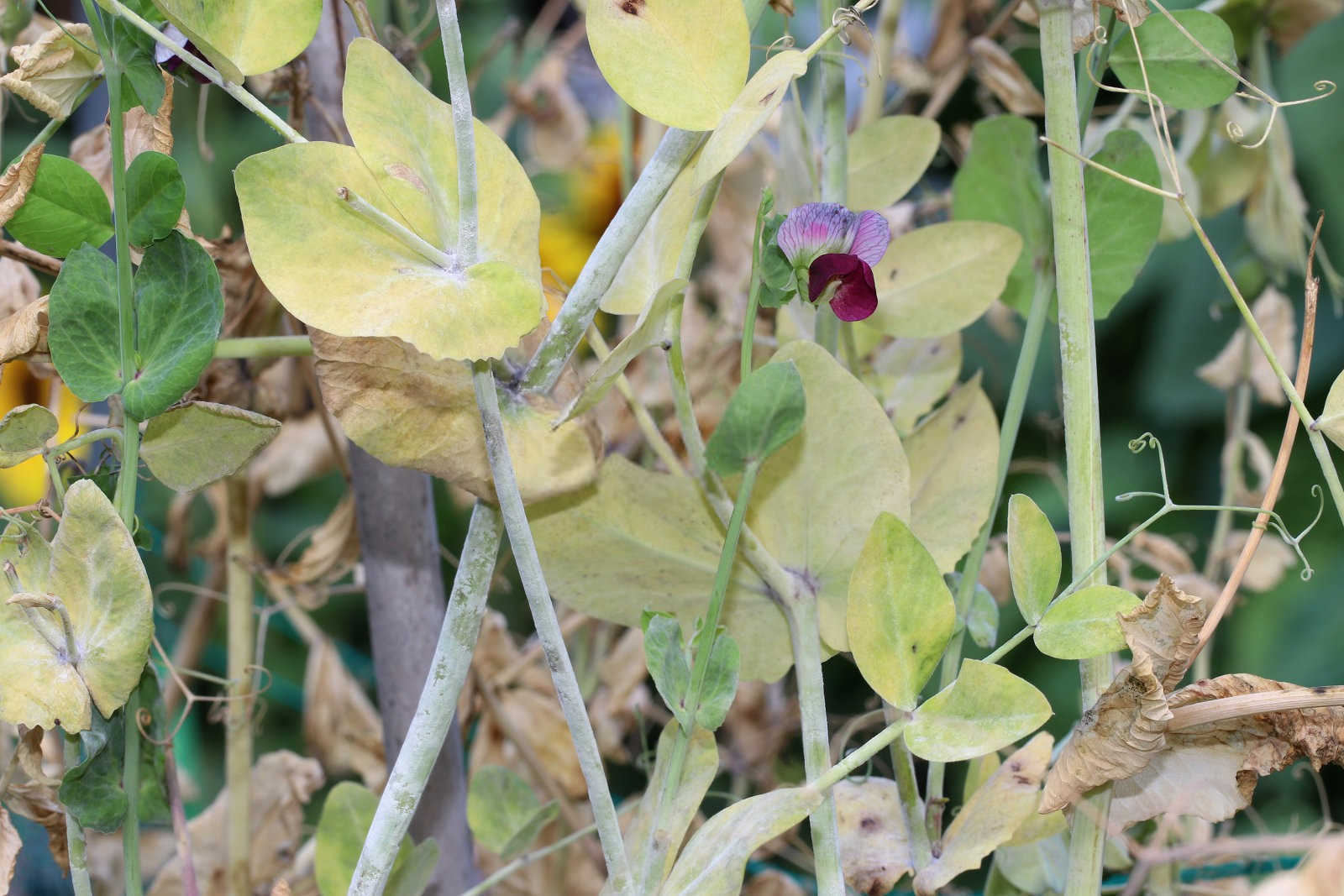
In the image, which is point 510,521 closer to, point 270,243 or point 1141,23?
point 270,243

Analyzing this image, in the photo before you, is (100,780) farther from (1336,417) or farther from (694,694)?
(1336,417)

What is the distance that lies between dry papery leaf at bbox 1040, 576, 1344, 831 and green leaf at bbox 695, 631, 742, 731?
0.07m

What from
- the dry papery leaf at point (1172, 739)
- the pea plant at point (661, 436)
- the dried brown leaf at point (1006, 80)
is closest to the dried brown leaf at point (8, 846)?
the pea plant at point (661, 436)

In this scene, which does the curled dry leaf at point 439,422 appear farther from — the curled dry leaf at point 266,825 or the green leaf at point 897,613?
the curled dry leaf at point 266,825

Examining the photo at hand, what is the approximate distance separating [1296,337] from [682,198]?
30.6 inches

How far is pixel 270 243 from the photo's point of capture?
7.8 inches

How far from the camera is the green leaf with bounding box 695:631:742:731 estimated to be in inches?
8.7

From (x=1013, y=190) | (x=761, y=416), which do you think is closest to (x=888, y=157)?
(x=1013, y=190)

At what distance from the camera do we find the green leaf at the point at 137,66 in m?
0.23

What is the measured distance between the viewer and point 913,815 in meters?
0.27

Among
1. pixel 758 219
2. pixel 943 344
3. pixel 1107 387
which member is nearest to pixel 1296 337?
pixel 1107 387

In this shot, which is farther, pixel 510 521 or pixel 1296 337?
pixel 1296 337

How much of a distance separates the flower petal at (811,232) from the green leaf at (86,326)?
138mm

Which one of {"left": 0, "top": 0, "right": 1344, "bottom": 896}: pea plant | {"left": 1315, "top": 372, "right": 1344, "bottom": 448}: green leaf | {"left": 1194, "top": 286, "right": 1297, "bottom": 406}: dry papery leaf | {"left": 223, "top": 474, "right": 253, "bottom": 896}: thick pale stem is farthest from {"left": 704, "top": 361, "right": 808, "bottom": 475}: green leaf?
{"left": 1194, "top": 286, "right": 1297, "bottom": 406}: dry papery leaf
